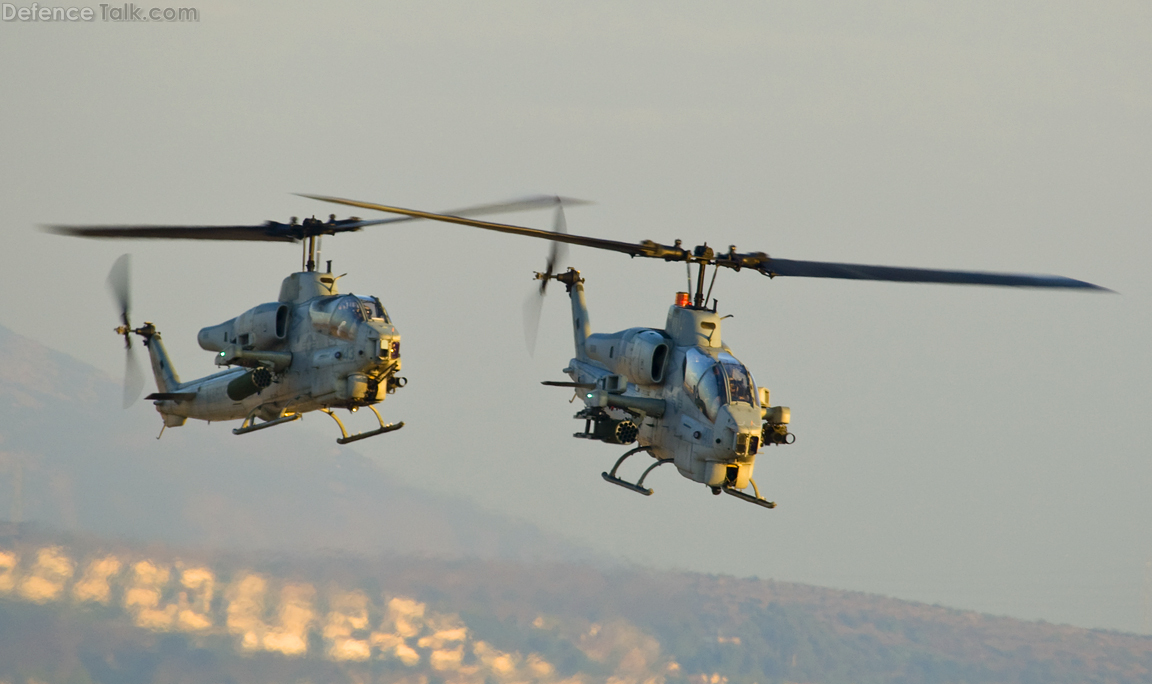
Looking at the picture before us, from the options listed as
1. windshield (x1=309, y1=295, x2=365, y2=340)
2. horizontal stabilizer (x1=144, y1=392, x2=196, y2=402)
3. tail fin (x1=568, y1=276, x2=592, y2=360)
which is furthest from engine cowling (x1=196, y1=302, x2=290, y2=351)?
tail fin (x1=568, y1=276, x2=592, y2=360)

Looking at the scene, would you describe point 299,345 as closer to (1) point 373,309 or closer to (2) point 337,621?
(1) point 373,309

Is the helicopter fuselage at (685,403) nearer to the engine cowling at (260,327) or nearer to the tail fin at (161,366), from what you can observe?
the engine cowling at (260,327)

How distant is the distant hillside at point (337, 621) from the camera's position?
67.6m

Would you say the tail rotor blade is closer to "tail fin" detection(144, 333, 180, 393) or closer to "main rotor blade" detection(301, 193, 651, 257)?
"tail fin" detection(144, 333, 180, 393)

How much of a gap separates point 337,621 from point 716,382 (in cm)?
4316

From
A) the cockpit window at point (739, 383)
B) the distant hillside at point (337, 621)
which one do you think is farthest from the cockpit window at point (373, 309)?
the distant hillside at point (337, 621)

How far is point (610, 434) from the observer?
3188 centimetres

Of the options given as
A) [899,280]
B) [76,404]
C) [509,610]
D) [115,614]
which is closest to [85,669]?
[115,614]

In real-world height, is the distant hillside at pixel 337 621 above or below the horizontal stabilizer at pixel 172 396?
below

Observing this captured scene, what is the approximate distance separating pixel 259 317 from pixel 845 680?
76567 mm

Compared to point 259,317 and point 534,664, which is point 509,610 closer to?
point 534,664

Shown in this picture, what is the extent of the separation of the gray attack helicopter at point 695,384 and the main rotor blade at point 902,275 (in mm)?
20

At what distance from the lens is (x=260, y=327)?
34.6 metres

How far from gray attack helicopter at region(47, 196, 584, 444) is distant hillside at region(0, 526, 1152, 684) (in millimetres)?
32663
